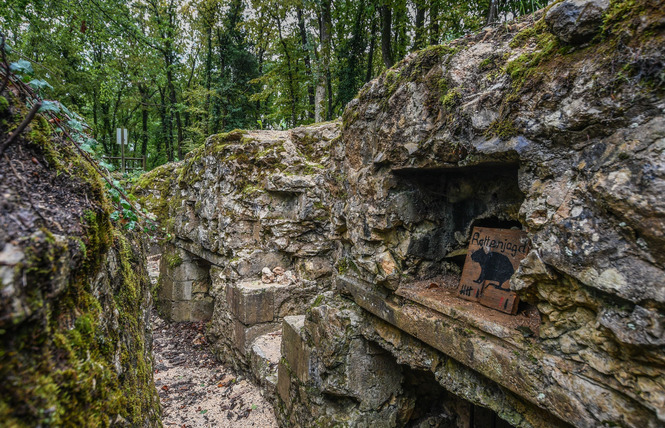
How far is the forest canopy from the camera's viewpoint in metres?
6.73

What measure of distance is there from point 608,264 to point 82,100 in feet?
57.8

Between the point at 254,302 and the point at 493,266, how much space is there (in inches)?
149

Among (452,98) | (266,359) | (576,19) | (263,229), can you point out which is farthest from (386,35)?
(266,359)

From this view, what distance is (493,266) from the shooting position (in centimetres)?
204

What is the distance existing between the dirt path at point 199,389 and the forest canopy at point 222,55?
16.2 feet

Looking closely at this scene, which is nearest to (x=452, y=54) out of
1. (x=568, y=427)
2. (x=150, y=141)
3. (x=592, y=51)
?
(x=592, y=51)

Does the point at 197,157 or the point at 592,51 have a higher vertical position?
the point at 197,157

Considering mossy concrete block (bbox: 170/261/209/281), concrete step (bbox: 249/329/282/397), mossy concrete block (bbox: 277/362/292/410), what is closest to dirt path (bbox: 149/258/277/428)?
concrete step (bbox: 249/329/282/397)

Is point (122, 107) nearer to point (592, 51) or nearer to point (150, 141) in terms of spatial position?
point (150, 141)

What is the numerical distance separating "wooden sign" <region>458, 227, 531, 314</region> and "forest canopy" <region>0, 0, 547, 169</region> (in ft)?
10.5

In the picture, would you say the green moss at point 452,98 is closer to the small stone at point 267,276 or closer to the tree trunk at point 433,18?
the small stone at point 267,276

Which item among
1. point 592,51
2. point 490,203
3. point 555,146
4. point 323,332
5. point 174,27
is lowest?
point 323,332

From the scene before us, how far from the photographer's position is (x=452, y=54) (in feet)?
6.61

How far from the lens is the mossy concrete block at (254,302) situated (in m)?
4.91
